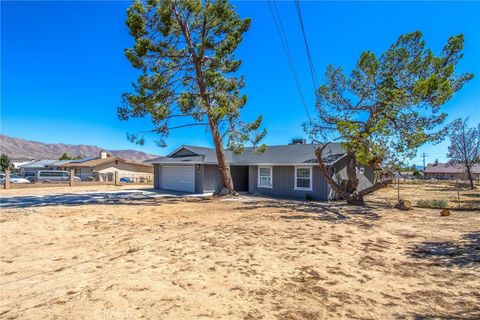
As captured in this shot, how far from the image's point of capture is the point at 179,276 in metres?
4.86

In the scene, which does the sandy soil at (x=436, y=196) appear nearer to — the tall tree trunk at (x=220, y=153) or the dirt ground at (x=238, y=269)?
the dirt ground at (x=238, y=269)

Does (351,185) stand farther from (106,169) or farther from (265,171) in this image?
(106,169)

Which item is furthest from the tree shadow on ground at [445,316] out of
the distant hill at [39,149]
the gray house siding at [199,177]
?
the distant hill at [39,149]

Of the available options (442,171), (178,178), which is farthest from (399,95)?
(442,171)

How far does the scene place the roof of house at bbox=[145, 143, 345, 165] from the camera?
1730 cm

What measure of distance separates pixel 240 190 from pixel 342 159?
26.3 feet

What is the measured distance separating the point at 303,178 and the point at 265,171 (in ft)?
9.51

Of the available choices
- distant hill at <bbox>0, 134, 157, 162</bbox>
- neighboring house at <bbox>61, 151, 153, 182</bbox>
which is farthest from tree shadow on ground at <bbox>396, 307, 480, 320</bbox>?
distant hill at <bbox>0, 134, 157, 162</bbox>

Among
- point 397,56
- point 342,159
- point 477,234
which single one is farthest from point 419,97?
point 477,234

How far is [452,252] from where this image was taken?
20.7 ft

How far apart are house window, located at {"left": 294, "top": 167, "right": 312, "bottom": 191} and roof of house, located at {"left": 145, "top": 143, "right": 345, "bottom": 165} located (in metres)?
0.62

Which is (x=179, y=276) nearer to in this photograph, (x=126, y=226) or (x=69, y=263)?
(x=69, y=263)

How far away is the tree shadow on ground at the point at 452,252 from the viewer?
5.65 metres

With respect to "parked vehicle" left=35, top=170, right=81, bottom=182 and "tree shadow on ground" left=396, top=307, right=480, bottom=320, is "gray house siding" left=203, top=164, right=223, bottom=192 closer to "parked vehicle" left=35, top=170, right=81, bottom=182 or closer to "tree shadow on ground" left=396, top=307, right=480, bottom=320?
"tree shadow on ground" left=396, top=307, right=480, bottom=320
